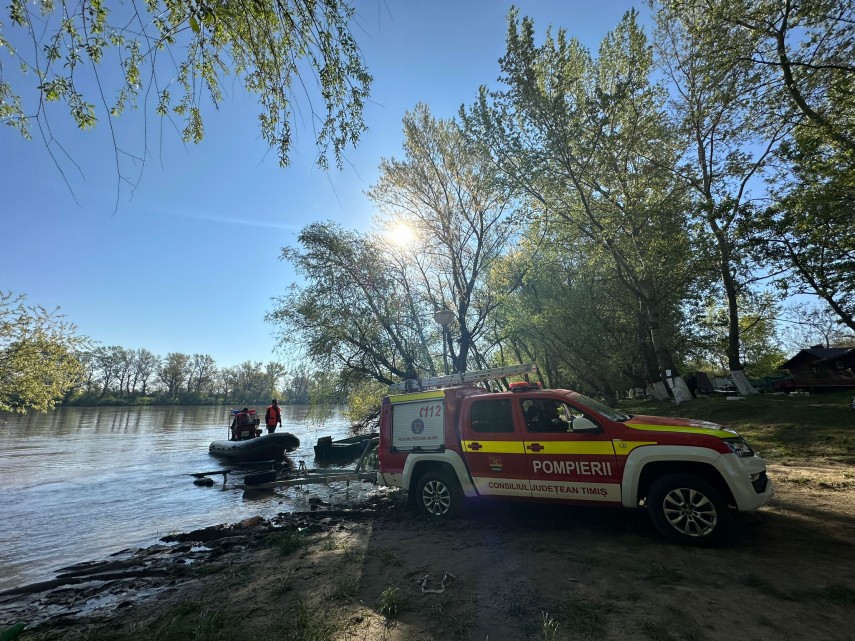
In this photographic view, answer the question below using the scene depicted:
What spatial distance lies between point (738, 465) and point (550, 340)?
2161 centimetres

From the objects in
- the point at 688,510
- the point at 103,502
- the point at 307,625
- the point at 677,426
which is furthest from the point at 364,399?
the point at 307,625

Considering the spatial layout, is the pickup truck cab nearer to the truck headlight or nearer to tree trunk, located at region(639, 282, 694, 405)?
the truck headlight

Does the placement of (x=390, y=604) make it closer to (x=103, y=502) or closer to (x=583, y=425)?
(x=583, y=425)

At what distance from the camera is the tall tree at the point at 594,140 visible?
14.5 metres

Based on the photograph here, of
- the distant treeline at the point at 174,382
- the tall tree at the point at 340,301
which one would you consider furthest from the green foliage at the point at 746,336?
the distant treeline at the point at 174,382

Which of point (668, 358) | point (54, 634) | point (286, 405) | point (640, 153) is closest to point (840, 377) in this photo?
point (668, 358)

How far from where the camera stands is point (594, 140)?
1474 cm

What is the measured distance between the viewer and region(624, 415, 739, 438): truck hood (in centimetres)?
483

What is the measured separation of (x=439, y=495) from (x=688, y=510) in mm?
3618

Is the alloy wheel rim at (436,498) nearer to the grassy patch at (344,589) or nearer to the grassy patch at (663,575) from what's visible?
the grassy patch at (344,589)

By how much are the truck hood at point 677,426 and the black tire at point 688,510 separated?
551 millimetres

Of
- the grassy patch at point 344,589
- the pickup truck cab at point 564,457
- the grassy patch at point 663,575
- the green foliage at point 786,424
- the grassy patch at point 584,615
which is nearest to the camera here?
the grassy patch at point 584,615

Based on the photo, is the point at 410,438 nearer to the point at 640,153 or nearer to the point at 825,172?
the point at 825,172

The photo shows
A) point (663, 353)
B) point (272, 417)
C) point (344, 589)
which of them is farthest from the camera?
point (272, 417)
